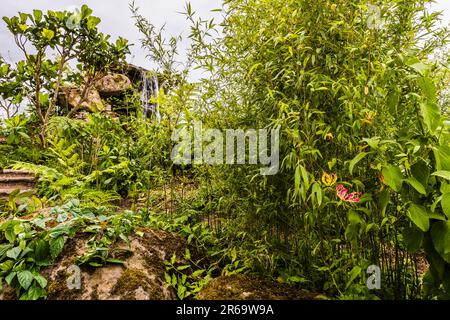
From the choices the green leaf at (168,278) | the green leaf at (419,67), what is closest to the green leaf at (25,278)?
the green leaf at (168,278)

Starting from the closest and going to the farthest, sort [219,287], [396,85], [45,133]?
[396,85] < [219,287] < [45,133]

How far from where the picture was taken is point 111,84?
8094mm

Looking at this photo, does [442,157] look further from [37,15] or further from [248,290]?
[37,15]

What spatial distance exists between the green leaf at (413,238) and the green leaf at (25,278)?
1.80m

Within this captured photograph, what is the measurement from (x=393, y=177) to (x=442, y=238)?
11.7 inches

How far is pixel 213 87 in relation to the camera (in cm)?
202

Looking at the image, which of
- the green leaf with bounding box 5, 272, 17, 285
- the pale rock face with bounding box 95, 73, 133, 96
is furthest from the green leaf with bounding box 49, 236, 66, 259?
the pale rock face with bounding box 95, 73, 133, 96

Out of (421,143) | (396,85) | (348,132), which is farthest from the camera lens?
(348,132)

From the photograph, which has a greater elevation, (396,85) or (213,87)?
(213,87)

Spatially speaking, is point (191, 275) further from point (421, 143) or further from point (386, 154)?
point (421, 143)

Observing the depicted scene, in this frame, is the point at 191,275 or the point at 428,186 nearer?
the point at 428,186

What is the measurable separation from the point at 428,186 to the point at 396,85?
470mm

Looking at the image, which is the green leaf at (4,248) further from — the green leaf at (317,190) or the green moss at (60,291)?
the green leaf at (317,190)
